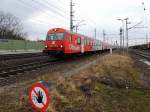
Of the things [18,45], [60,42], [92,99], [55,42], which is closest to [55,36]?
[55,42]

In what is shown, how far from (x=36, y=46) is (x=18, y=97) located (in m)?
49.7

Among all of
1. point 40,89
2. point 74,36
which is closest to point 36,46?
point 74,36

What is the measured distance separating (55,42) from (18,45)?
2444 cm

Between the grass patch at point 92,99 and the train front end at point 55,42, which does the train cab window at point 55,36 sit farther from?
the grass patch at point 92,99

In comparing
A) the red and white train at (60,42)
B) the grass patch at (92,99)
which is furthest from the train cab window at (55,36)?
the grass patch at (92,99)

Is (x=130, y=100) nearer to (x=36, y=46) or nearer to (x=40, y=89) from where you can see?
(x=40, y=89)

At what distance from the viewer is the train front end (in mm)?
25766

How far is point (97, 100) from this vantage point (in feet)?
33.3

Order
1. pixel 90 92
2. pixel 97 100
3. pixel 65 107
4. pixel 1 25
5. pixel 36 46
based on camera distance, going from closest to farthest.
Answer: pixel 65 107 → pixel 97 100 → pixel 90 92 → pixel 36 46 → pixel 1 25

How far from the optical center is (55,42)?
1038 inches

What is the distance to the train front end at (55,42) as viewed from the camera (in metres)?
25.8

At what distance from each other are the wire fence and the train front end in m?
19.0

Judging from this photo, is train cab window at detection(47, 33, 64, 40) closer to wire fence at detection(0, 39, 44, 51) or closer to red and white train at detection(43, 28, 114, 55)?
red and white train at detection(43, 28, 114, 55)

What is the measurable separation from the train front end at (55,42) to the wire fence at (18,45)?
62.2 feet
